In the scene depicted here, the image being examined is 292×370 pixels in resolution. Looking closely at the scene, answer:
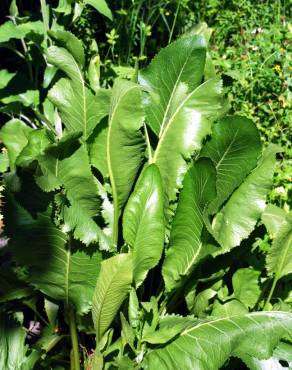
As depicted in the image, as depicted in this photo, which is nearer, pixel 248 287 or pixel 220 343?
pixel 220 343

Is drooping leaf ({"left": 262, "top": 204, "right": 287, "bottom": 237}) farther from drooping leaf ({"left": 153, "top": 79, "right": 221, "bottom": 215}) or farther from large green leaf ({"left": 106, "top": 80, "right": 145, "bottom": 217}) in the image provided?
large green leaf ({"left": 106, "top": 80, "right": 145, "bottom": 217})

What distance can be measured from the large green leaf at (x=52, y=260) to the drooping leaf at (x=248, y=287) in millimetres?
524

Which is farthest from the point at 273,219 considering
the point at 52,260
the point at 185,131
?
the point at 52,260

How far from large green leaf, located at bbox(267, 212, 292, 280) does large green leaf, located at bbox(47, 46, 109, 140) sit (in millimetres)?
711

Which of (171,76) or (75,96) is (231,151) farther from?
(75,96)

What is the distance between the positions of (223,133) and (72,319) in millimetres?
815

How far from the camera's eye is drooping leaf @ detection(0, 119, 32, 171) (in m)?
2.00

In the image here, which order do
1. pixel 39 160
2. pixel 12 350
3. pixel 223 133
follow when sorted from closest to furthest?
pixel 39 160
pixel 12 350
pixel 223 133

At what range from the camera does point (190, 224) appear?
186 cm

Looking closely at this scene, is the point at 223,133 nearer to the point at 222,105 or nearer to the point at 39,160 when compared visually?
the point at 222,105

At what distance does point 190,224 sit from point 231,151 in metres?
0.29

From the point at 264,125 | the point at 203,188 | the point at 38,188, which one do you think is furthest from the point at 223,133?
the point at 264,125

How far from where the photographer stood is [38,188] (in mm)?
1698

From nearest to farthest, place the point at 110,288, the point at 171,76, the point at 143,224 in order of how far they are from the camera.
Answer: the point at 110,288, the point at 143,224, the point at 171,76
